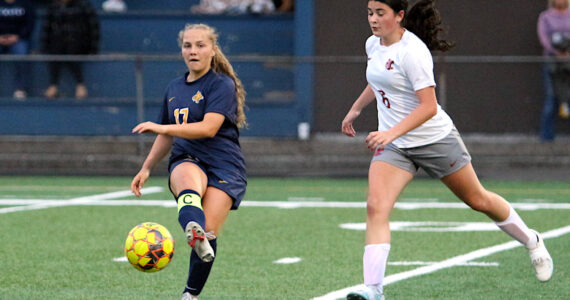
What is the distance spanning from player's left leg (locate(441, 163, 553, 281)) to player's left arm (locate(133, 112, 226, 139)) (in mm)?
1483

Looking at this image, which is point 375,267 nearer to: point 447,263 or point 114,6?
point 447,263

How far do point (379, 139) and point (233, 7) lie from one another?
1388cm

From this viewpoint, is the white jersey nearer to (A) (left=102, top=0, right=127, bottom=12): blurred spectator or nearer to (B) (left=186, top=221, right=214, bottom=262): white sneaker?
(B) (left=186, top=221, right=214, bottom=262): white sneaker

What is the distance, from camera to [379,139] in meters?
6.66

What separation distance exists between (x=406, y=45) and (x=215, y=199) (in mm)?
1561

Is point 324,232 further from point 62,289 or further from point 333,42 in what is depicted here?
point 333,42

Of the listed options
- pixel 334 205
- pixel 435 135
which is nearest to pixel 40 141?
pixel 334 205

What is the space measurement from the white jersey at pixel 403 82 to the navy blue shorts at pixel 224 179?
1.02 meters

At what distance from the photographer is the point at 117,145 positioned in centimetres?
1839

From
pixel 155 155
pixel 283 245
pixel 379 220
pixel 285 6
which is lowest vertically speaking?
pixel 283 245

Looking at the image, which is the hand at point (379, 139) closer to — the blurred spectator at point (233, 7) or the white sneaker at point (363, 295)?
the white sneaker at point (363, 295)

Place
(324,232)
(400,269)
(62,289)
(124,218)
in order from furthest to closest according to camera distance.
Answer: (124,218), (324,232), (400,269), (62,289)

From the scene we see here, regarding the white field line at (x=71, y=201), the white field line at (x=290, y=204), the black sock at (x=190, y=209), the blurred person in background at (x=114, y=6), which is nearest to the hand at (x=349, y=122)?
the black sock at (x=190, y=209)

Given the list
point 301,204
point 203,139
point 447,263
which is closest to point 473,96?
point 301,204
